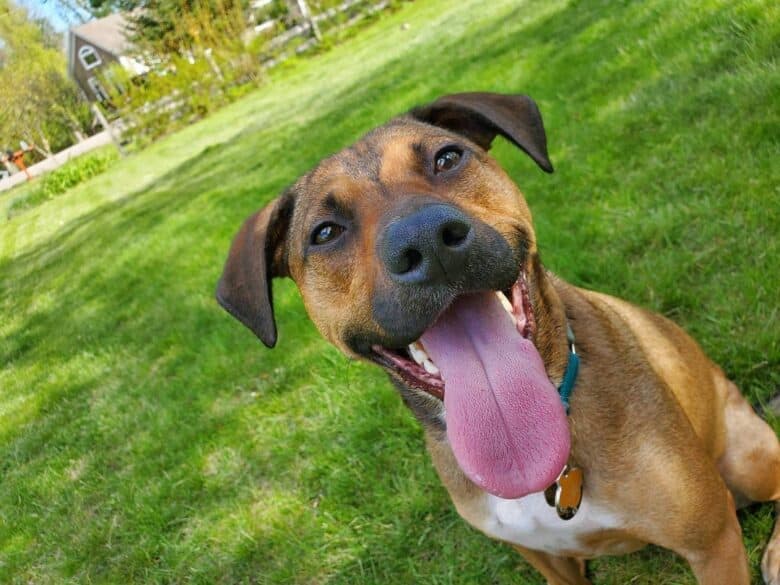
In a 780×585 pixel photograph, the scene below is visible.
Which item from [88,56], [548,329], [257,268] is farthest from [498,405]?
[88,56]

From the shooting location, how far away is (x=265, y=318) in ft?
Result: 9.28

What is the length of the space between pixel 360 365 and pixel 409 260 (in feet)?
9.92

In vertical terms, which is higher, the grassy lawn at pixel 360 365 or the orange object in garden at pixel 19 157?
the orange object in garden at pixel 19 157

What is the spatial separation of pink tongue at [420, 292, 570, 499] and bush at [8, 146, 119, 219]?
29.3 m

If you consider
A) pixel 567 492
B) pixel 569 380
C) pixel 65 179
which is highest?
pixel 65 179

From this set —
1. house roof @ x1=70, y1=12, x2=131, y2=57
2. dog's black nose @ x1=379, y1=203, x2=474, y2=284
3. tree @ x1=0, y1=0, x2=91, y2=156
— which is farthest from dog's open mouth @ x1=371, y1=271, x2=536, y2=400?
house roof @ x1=70, y1=12, x2=131, y2=57

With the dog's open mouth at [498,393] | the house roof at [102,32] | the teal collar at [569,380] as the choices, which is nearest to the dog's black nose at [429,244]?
the dog's open mouth at [498,393]

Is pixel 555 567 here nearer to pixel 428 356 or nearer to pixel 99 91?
pixel 428 356

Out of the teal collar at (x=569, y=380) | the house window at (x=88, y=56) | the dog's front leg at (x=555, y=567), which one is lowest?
the dog's front leg at (x=555, y=567)

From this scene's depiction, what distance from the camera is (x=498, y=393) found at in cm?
238

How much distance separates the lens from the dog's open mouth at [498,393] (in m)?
2.32

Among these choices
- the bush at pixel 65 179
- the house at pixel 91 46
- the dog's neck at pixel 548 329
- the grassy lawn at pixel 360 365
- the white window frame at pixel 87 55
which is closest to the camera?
the dog's neck at pixel 548 329

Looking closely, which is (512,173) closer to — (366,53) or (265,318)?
(265,318)

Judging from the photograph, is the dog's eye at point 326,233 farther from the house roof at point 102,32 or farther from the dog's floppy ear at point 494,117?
the house roof at point 102,32
